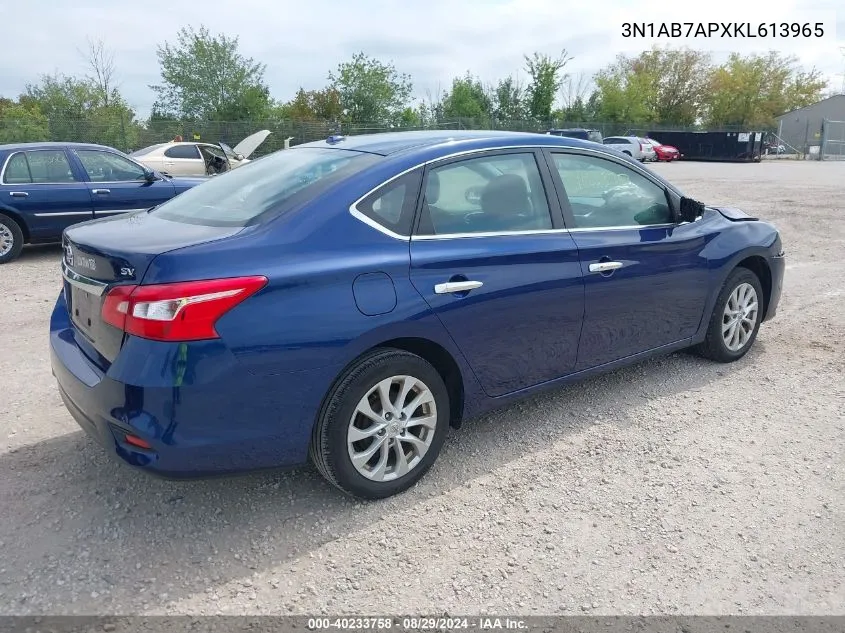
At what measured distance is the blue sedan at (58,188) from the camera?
335 inches

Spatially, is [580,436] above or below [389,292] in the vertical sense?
below

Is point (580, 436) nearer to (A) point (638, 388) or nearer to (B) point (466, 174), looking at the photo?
(A) point (638, 388)

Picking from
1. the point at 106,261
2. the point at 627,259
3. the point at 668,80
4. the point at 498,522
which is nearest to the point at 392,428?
the point at 498,522

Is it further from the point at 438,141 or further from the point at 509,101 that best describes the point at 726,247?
the point at 509,101

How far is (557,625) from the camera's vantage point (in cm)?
236

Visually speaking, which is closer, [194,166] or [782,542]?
[782,542]

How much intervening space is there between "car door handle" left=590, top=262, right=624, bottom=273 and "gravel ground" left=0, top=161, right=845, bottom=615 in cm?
89

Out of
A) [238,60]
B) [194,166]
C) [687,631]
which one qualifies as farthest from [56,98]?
[687,631]

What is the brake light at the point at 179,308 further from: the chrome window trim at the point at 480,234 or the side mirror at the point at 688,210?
the side mirror at the point at 688,210

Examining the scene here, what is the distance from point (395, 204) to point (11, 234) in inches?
297

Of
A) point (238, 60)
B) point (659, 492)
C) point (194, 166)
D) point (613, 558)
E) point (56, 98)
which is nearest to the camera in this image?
point (613, 558)

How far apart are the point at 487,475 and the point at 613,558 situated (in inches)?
31.2

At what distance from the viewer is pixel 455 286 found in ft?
10.2

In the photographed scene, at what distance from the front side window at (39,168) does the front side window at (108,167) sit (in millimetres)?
230
